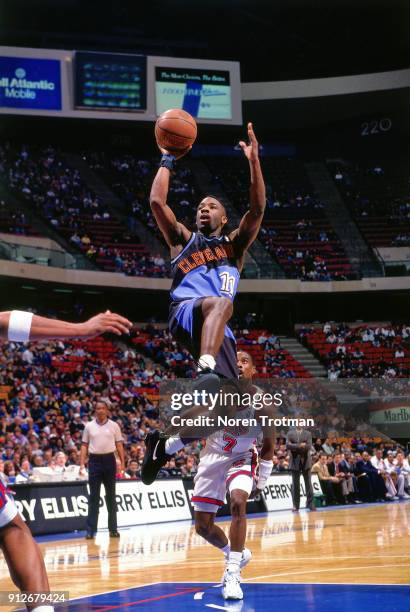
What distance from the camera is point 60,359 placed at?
25719mm

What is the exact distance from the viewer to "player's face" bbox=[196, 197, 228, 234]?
21.7ft

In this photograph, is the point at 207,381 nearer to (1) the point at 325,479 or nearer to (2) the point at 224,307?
(2) the point at 224,307

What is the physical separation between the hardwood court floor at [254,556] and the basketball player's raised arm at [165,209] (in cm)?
288

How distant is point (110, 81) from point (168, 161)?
25034mm

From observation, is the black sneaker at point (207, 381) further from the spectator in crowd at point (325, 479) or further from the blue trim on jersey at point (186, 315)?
the spectator in crowd at point (325, 479)

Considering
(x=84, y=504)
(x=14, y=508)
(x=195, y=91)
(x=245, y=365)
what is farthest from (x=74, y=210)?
(x=14, y=508)

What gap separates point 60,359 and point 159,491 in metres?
10.5

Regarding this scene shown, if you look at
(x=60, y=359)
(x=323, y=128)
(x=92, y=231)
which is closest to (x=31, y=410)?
(x=60, y=359)

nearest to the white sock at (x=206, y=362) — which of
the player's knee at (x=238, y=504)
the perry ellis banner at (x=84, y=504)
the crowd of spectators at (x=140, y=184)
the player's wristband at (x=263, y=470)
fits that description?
the player's knee at (x=238, y=504)

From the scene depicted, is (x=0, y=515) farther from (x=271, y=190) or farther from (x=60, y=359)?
(x=271, y=190)

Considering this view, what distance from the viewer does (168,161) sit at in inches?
260

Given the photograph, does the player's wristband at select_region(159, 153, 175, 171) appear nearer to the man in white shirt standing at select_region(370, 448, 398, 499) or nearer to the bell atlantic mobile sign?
the man in white shirt standing at select_region(370, 448, 398, 499)

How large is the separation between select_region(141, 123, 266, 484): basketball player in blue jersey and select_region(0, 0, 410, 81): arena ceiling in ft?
92.7

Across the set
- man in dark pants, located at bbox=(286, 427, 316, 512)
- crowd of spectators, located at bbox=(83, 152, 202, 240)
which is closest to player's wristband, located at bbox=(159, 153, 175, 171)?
man in dark pants, located at bbox=(286, 427, 316, 512)
